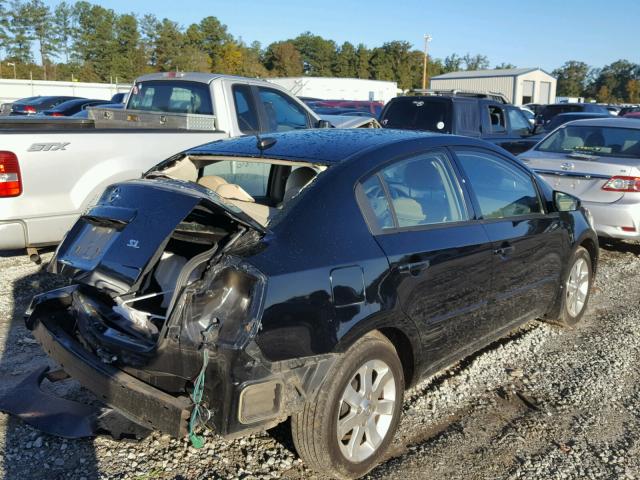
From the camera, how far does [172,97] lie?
7910mm

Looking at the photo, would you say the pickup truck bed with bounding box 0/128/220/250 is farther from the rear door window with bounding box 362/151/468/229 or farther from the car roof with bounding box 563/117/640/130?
the car roof with bounding box 563/117/640/130

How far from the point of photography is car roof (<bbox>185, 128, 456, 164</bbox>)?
11.5 feet

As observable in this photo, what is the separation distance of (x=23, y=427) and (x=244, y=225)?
1.88 meters

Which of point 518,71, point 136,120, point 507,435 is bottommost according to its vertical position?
point 507,435

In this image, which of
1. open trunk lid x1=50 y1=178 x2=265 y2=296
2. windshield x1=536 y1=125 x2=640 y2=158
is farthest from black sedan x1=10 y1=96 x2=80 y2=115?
open trunk lid x1=50 y1=178 x2=265 y2=296

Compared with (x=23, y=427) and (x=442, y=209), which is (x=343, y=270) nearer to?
(x=442, y=209)

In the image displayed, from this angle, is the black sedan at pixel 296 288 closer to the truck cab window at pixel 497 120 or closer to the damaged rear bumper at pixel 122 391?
the damaged rear bumper at pixel 122 391

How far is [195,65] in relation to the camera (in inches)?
2886

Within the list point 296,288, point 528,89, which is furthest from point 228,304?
point 528,89

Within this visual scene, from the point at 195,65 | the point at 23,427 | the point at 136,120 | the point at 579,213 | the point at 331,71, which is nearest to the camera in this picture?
the point at 23,427

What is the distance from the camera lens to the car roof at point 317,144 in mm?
3508

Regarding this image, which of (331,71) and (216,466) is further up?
(331,71)

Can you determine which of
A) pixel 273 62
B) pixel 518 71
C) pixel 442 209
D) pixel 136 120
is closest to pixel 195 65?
pixel 273 62

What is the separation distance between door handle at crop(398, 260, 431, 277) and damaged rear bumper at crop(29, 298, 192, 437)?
1282mm
